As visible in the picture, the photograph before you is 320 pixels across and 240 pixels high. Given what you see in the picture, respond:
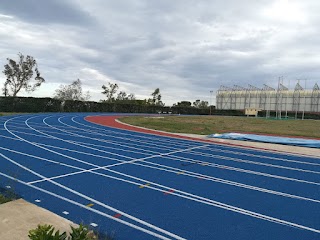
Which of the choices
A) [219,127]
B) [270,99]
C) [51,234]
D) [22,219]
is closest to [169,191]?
[22,219]

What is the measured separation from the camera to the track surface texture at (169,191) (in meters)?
4.56

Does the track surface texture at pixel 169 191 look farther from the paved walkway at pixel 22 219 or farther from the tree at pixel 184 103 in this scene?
the tree at pixel 184 103

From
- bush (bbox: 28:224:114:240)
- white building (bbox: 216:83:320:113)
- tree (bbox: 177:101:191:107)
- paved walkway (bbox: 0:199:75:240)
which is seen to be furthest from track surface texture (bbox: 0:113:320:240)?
tree (bbox: 177:101:191:107)

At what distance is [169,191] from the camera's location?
20.8 ft

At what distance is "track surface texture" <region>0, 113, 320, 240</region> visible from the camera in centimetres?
456

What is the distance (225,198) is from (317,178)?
4.13 metres

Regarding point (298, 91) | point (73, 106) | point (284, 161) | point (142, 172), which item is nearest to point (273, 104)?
point (298, 91)

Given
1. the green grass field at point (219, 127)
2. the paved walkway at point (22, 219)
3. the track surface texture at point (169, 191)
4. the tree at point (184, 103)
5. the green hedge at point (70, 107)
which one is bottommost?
the track surface texture at point (169, 191)

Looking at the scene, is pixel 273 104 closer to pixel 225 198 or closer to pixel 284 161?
pixel 284 161

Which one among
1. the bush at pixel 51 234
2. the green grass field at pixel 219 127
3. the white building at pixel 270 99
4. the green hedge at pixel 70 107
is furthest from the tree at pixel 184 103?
the bush at pixel 51 234

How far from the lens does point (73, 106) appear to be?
4566 cm

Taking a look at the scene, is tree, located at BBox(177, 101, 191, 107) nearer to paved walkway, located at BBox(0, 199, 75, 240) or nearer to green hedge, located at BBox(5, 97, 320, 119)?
green hedge, located at BBox(5, 97, 320, 119)

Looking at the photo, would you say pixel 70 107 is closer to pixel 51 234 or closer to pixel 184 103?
pixel 51 234

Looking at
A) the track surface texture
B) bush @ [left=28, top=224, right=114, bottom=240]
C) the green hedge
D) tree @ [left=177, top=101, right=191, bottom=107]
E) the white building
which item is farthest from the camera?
tree @ [left=177, top=101, right=191, bottom=107]
